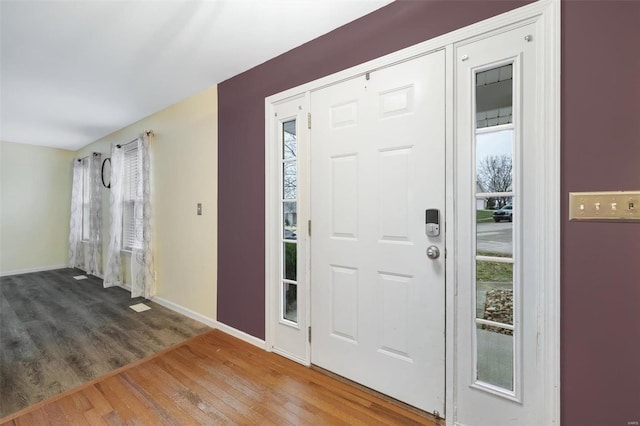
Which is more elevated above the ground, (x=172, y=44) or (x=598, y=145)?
(x=172, y=44)

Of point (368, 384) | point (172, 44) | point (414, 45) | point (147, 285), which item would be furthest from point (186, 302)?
point (414, 45)

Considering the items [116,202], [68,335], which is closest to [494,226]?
[68,335]

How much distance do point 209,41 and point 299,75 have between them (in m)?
0.73

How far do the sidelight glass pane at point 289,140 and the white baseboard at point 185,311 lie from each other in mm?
1913

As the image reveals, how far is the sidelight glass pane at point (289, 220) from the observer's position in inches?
88.0

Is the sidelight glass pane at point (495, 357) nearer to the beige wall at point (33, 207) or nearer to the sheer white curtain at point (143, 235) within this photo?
the sheer white curtain at point (143, 235)

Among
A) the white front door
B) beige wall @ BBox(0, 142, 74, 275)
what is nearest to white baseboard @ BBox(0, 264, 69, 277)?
beige wall @ BBox(0, 142, 74, 275)

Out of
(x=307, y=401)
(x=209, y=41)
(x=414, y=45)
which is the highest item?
(x=209, y=41)

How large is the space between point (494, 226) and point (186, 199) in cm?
309

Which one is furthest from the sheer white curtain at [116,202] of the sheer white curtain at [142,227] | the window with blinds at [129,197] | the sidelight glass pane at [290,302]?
the sidelight glass pane at [290,302]

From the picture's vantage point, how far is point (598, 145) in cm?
119

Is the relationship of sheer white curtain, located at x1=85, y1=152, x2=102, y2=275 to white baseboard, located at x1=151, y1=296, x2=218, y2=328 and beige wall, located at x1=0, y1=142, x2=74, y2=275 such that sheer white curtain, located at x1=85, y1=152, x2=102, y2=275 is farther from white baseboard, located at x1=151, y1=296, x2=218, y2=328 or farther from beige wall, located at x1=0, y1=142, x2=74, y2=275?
white baseboard, located at x1=151, y1=296, x2=218, y2=328

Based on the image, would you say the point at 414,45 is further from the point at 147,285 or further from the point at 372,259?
the point at 147,285

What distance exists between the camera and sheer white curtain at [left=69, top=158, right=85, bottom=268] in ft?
17.8
